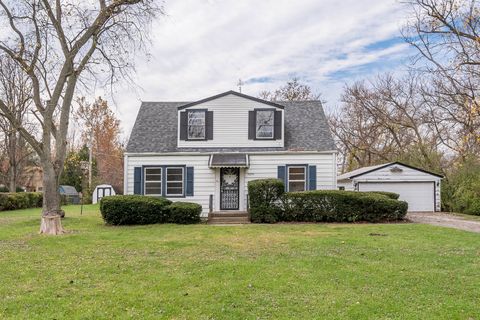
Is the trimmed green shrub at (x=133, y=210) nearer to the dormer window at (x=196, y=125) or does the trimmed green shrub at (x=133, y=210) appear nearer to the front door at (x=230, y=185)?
the front door at (x=230, y=185)

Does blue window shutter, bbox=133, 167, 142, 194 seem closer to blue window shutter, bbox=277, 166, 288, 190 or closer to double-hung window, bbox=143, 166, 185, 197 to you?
double-hung window, bbox=143, 166, 185, 197

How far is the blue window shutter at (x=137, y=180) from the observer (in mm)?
17234

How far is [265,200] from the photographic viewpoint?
15.1 meters

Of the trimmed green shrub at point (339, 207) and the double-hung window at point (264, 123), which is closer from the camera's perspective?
the trimmed green shrub at point (339, 207)

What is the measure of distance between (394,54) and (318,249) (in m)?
Answer: 14.8

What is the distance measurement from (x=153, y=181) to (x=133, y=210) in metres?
3.22

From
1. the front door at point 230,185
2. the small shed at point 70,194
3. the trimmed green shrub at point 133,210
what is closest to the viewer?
the trimmed green shrub at point 133,210

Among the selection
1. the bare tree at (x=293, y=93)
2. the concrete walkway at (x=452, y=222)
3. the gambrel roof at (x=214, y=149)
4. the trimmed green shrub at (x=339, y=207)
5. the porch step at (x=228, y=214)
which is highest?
the bare tree at (x=293, y=93)

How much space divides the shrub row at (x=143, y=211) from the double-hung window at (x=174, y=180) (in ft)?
8.04

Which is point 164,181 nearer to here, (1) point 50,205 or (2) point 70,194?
(1) point 50,205

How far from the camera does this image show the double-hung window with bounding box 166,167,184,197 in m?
17.4

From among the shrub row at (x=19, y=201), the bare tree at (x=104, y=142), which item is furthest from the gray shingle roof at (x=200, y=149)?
the bare tree at (x=104, y=142)

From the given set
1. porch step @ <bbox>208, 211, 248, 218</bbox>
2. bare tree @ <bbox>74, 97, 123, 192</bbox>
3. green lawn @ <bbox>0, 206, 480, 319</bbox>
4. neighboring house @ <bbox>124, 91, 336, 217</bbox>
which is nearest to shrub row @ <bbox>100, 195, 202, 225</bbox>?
porch step @ <bbox>208, 211, 248, 218</bbox>

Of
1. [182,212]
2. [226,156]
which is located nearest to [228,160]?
[226,156]
